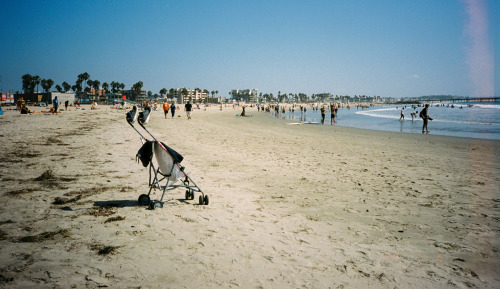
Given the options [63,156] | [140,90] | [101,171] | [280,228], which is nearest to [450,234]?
[280,228]

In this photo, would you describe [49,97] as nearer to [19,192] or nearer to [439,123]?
[19,192]

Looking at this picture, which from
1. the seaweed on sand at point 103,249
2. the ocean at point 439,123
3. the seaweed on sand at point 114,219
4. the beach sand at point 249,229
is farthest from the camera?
the ocean at point 439,123

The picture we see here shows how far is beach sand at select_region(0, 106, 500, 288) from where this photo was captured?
2.73m

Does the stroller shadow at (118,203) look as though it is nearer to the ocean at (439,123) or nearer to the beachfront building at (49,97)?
the ocean at (439,123)

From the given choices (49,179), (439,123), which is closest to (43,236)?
(49,179)

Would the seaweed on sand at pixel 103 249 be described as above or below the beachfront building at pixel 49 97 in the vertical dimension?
below

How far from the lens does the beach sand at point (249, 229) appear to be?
2732 millimetres

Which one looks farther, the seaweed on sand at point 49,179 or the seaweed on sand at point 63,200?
the seaweed on sand at point 49,179

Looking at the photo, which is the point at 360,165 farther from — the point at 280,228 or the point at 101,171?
the point at 101,171

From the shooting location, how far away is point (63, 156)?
317 inches

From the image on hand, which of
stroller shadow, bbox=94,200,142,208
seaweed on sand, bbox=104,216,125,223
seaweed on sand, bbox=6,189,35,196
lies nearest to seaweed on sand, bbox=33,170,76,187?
seaweed on sand, bbox=6,189,35,196

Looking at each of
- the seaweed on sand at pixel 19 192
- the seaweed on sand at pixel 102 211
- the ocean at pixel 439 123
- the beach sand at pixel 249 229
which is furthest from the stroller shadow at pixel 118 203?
the ocean at pixel 439 123

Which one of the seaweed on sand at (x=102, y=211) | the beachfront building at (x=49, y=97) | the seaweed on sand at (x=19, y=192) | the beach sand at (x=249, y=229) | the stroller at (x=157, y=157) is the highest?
the beachfront building at (x=49, y=97)

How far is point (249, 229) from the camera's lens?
151 inches
